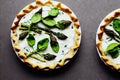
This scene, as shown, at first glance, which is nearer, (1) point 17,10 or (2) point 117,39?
(2) point 117,39

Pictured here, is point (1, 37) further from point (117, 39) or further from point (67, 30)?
point (117, 39)

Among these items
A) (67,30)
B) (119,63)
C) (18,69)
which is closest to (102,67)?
(119,63)

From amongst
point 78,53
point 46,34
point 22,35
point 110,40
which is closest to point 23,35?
point 22,35

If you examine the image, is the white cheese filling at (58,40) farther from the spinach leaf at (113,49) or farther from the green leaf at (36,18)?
the spinach leaf at (113,49)

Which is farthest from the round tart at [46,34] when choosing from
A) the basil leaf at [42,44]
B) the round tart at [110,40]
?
the round tart at [110,40]

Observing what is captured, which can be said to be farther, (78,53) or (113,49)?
(78,53)

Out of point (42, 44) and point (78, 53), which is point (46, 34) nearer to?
point (42, 44)
